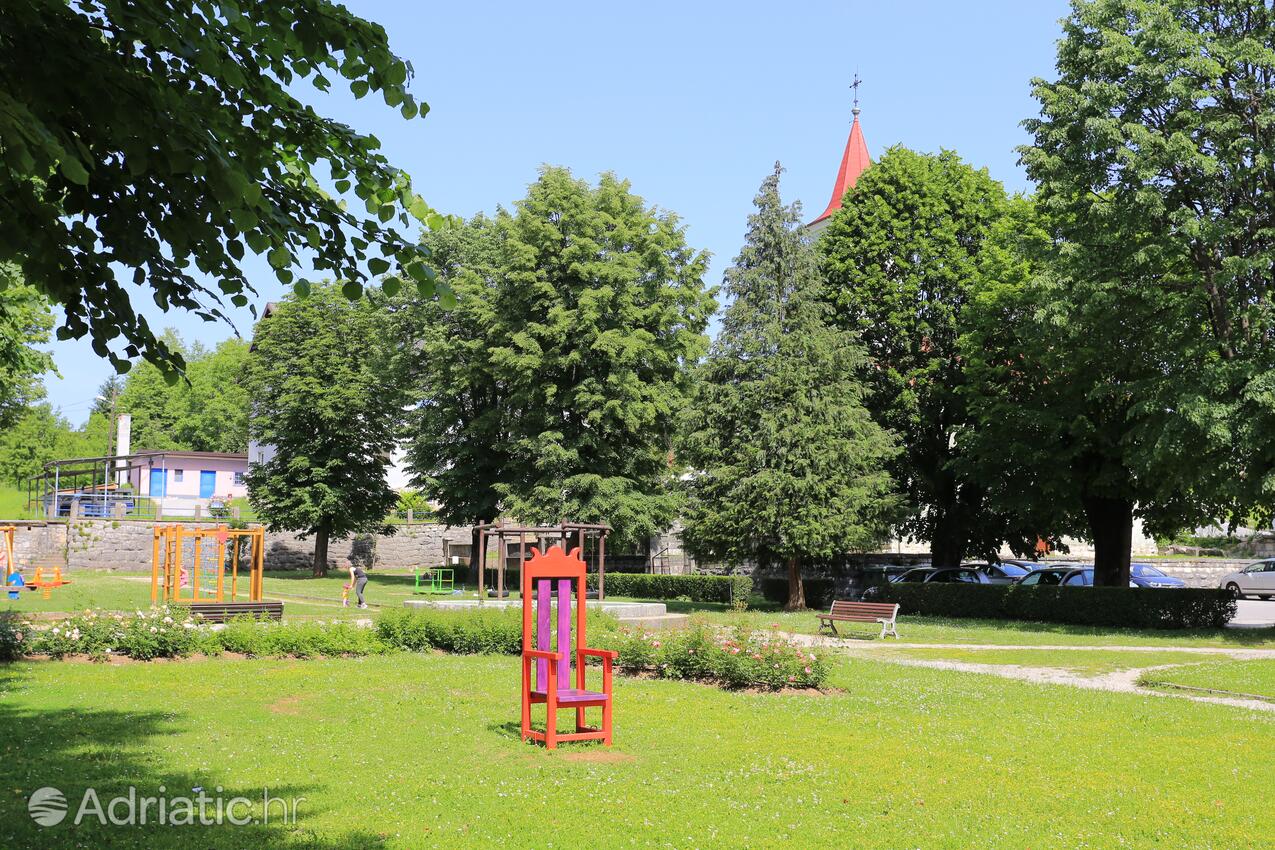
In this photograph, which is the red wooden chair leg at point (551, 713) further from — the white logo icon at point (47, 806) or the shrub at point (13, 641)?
the shrub at point (13, 641)

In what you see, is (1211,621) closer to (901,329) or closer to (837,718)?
(901,329)

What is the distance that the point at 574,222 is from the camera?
125ft

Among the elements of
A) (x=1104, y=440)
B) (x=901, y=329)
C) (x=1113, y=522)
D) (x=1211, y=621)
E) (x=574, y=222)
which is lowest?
(x=1211, y=621)

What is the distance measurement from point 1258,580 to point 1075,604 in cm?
1586

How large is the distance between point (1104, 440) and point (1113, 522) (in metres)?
3.60

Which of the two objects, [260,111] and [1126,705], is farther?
[1126,705]

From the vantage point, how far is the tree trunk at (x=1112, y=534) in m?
31.7

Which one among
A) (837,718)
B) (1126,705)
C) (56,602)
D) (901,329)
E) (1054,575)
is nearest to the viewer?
(837,718)

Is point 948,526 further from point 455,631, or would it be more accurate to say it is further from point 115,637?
point 115,637

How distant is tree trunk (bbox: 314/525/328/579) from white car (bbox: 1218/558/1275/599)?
35.5 m

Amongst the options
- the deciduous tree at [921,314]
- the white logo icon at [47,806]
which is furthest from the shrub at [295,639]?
the deciduous tree at [921,314]

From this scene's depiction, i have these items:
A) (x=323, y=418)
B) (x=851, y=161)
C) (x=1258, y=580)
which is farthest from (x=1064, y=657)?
(x=851, y=161)

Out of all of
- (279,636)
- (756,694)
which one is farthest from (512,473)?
(756,694)

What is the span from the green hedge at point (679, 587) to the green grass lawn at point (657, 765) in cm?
2159
